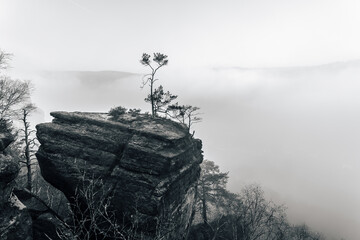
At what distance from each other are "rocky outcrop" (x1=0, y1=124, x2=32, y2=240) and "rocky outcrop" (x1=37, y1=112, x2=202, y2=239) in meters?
3.86

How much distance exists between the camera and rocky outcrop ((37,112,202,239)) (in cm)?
1875

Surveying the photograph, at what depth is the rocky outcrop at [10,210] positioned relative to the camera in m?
14.5

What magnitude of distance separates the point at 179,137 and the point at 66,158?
10771 millimetres

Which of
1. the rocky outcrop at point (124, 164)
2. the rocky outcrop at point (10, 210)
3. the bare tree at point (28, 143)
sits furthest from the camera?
the bare tree at point (28, 143)

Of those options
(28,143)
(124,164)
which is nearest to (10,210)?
(124,164)

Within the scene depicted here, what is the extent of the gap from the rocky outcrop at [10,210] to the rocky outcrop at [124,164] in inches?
152

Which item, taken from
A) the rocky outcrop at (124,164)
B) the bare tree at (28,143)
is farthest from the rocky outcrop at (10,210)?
the bare tree at (28,143)

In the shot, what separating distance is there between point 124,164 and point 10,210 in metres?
8.41

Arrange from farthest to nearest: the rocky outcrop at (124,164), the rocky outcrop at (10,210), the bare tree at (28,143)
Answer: the bare tree at (28,143), the rocky outcrop at (124,164), the rocky outcrop at (10,210)

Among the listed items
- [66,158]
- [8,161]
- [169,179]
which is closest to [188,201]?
[169,179]

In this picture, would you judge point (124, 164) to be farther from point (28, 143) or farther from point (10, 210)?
point (28, 143)

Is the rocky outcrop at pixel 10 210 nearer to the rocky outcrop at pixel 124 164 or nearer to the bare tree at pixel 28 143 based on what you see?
the rocky outcrop at pixel 124 164

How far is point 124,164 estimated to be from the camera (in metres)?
20.3

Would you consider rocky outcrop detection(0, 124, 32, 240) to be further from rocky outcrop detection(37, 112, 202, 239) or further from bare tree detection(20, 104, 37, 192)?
bare tree detection(20, 104, 37, 192)
